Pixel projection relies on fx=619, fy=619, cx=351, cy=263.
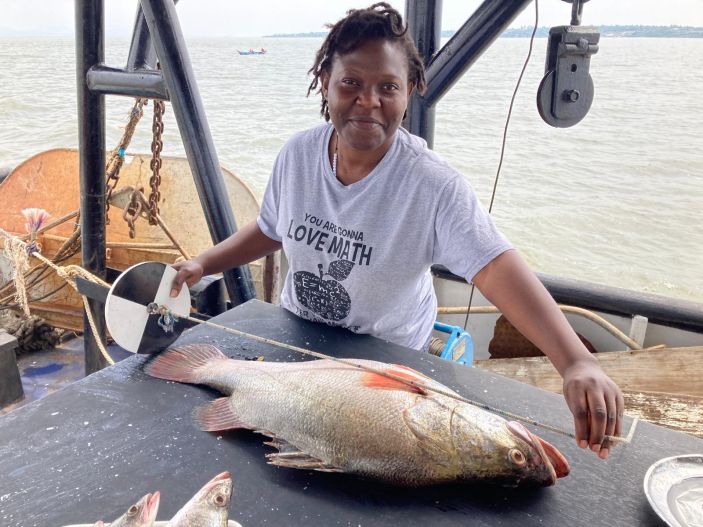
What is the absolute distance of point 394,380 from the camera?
5.70 feet

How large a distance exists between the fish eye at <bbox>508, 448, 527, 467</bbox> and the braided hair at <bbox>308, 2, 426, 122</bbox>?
54.2 inches

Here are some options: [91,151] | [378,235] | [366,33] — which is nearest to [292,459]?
[378,235]

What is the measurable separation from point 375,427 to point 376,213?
2.75 feet

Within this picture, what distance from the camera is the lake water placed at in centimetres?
1095

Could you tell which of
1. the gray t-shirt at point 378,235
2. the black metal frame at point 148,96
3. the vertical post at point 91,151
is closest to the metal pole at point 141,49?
the black metal frame at point 148,96

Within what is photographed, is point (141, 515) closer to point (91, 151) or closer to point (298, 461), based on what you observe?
point (298, 461)

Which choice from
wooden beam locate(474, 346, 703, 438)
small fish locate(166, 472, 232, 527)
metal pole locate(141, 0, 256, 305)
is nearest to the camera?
small fish locate(166, 472, 232, 527)

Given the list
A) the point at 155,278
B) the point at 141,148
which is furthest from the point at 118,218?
the point at 141,148

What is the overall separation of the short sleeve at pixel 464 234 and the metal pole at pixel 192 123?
1392 millimetres

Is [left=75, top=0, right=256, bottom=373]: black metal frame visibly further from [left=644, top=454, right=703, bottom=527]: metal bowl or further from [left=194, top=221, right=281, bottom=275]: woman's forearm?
[left=644, top=454, right=703, bottom=527]: metal bowl

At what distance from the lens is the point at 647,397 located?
10.0ft

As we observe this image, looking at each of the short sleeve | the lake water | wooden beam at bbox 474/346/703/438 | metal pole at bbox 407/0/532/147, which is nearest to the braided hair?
the short sleeve

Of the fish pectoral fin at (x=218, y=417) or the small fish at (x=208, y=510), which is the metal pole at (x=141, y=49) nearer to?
the fish pectoral fin at (x=218, y=417)

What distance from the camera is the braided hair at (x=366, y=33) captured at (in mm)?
2109
